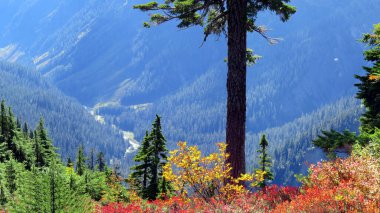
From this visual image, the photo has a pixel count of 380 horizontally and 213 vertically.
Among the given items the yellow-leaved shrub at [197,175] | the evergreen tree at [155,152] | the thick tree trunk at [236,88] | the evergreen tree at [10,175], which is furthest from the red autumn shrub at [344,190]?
the evergreen tree at [155,152]

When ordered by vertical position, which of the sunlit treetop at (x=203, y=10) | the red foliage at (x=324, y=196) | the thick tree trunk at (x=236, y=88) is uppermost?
the sunlit treetop at (x=203, y=10)

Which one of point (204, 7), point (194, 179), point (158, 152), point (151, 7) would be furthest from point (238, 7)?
point (158, 152)

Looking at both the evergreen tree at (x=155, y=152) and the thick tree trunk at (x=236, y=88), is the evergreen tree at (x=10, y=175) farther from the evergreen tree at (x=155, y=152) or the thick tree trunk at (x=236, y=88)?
the thick tree trunk at (x=236, y=88)

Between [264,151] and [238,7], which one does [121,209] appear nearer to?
[238,7]

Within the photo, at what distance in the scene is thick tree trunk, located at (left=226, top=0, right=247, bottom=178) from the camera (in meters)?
11.1

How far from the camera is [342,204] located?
588 centimetres

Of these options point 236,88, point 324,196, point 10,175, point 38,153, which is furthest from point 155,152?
point 324,196

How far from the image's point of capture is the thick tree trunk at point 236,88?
11.1 meters

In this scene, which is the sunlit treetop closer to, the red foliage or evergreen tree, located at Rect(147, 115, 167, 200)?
the red foliage

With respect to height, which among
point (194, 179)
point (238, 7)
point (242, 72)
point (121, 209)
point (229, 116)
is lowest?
point (121, 209)

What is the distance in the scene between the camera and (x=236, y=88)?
11.1m

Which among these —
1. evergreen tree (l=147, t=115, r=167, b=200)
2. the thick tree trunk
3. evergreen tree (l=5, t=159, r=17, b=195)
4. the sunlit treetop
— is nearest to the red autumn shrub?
the thick tree trunk

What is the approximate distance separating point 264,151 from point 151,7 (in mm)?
35327

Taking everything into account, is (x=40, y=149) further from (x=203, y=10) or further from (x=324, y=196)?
(x=324, y=196)
